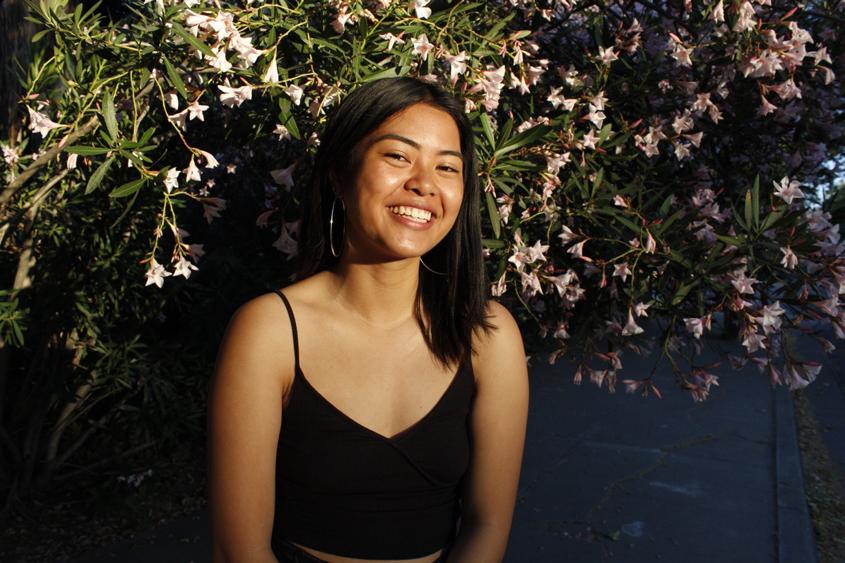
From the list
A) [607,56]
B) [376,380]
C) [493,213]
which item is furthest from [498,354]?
[607,56]

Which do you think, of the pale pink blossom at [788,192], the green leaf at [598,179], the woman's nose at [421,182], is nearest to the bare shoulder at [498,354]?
the woman's nose at [421,182]

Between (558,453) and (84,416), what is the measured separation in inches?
140

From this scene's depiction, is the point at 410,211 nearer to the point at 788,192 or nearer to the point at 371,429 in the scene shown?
the point at 371,429

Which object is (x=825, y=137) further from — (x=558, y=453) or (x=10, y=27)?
(x=10, y=27)

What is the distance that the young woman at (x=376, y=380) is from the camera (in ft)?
6.57

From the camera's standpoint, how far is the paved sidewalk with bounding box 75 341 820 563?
484 cm

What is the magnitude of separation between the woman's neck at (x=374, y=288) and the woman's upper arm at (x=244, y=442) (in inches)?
12.3

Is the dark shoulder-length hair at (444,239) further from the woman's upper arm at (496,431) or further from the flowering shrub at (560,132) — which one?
the flowering shrub at (560,132)

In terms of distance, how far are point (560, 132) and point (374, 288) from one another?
4.84ft

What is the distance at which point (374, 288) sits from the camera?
7.43 ft

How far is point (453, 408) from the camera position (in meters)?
2.24

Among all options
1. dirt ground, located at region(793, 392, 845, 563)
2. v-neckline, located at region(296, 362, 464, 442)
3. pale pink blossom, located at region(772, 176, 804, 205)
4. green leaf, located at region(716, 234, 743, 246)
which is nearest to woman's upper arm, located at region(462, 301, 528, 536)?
v-neckline, located at region(296, 362, 464, 442)

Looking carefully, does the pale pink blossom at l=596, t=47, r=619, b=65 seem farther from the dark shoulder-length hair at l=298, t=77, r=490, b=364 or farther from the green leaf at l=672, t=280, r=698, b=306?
the dark shoulder-length hair at l=298, t=77, r=490, b=364

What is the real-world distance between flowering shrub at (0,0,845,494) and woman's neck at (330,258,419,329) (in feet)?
2.52
